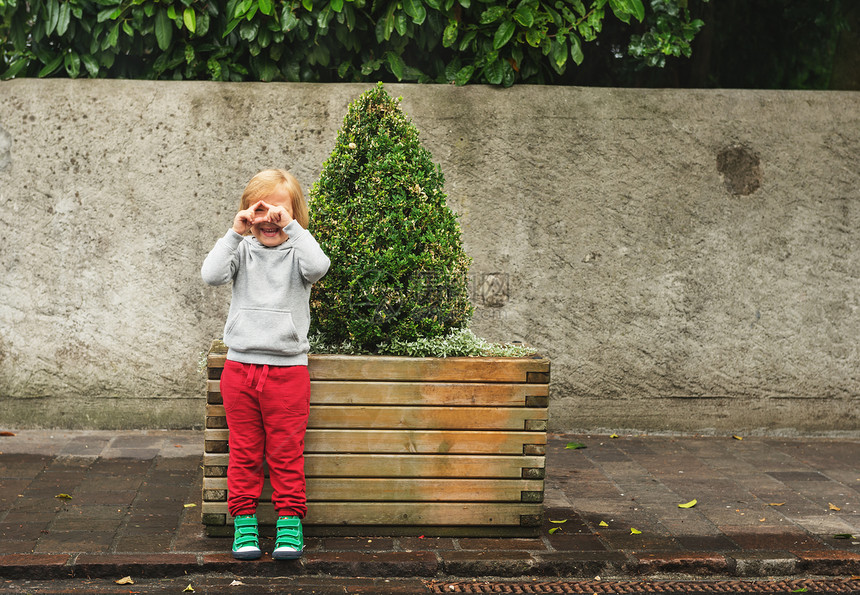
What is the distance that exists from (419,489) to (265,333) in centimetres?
96

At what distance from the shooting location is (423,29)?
18.7 ft

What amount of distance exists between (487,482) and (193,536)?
1273 millimetres

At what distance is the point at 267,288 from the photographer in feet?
11.8

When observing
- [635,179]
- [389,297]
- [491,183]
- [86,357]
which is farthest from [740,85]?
[86,357]

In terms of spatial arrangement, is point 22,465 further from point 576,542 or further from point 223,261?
point 576,542

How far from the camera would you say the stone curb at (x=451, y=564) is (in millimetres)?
3502

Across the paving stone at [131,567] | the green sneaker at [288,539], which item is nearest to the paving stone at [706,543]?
the green sneaker at [288,539]

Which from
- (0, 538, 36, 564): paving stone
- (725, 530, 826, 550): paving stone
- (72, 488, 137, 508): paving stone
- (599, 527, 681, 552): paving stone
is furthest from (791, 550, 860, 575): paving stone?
(0, 538, 36, 564): paving stone

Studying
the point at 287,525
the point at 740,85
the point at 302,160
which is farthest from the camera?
the point at 740,85

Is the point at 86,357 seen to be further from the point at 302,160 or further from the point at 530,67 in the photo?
the point at 530,67

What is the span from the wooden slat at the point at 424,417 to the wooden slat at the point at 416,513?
0.34 meters

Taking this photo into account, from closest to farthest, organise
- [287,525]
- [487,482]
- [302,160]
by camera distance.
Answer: [287,525] → [487,482] → [302,160]

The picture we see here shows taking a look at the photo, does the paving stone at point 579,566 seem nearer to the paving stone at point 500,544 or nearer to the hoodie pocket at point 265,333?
the paving stone at point 500,544

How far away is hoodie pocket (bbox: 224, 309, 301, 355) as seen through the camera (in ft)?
11.7
